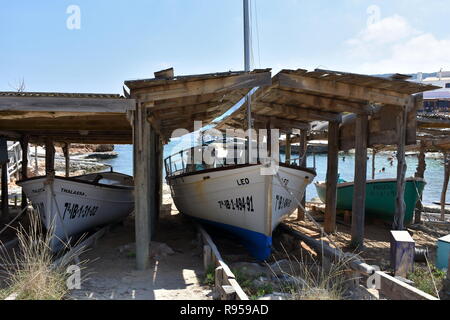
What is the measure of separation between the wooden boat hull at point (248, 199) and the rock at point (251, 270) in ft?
1.86

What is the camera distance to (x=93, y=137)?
504 inches

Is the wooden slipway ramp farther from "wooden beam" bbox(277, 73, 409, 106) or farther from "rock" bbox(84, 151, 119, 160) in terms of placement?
"rock" bbox(84, 151, 119, 160)

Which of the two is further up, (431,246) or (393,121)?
(393,121)

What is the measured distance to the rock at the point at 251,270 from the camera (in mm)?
6281

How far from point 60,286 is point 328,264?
418 centimetres

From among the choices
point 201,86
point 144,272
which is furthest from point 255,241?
point 201,86

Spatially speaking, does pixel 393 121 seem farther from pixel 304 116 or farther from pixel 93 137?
pixel 93 137

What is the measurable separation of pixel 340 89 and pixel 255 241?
11.0 feet

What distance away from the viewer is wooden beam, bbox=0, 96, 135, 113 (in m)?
5.98

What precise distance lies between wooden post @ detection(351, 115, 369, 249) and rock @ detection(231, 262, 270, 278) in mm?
2701

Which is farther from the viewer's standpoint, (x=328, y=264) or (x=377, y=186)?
(x=377, y=186)

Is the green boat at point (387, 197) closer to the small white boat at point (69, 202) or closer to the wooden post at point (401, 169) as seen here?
the wooden post at point (401, 169)

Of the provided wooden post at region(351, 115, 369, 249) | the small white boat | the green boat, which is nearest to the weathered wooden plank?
wooden post at region(351, 115, 369, 249)
